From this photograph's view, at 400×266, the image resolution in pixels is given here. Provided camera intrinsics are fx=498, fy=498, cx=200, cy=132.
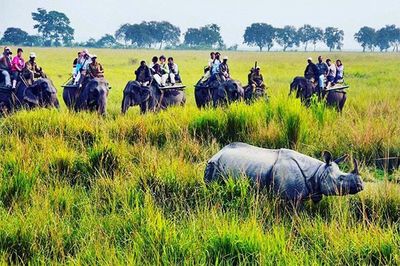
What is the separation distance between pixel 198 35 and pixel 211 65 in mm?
91727

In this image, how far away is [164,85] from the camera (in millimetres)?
13883

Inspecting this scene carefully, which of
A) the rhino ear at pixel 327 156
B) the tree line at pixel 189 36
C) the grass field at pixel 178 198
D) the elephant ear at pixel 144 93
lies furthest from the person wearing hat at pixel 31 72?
the tree line at pixel 189 36

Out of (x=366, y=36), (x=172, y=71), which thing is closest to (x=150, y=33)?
(x=366, y=36)

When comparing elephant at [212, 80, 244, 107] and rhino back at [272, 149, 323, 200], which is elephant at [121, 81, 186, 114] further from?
rhino back at [272, 149, 323, 200]

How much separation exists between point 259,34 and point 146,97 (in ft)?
300

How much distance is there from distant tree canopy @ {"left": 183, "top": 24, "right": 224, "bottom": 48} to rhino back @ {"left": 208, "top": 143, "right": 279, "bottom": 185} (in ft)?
324

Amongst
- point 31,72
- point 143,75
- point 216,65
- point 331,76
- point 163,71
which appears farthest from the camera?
point 331,76

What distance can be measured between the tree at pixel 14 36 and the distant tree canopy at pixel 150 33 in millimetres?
20095

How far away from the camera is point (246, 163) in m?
5.47

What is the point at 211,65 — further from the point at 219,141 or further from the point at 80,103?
the point at 219,141

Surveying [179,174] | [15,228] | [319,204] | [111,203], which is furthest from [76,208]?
[319,204]

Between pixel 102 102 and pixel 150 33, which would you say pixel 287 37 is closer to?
pixel 150 33

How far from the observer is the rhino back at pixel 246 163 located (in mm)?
5328

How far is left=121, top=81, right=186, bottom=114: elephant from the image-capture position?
1245 centimetres
